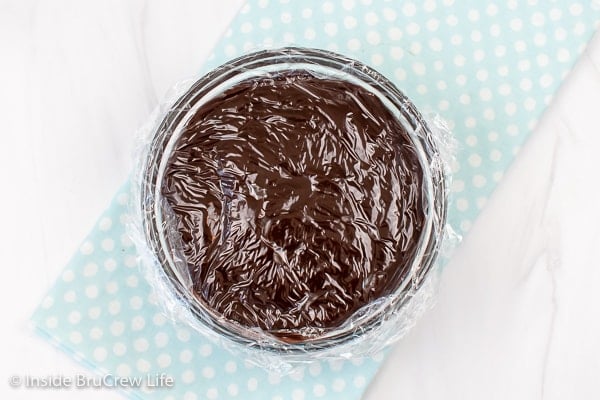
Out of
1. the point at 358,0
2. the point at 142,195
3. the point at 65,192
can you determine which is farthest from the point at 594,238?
the point at 65,192

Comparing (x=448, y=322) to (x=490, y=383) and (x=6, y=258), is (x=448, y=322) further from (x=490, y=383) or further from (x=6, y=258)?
(x=6, y=258)

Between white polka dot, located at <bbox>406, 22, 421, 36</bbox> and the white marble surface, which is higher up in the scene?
white polka dot, located at <bbox>406, 22, 421, 36</bbox>

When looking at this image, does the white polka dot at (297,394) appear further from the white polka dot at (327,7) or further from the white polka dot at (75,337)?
the white polka dot at (327,7)

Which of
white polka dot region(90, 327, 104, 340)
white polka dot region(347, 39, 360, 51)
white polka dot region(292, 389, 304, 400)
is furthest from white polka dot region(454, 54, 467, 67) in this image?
white polka dot region(90, 327, 104, 340)

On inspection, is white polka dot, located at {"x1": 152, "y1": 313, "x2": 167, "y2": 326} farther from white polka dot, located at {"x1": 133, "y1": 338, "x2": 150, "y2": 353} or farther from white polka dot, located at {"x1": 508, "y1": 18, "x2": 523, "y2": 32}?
white polka dot, located at {"x1": 508, "y1": 18, "x2": 523, "y2": 32}

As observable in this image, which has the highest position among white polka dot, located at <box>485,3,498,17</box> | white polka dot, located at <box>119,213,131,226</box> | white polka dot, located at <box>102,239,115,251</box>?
white polka dot, located at <box>485,3,498,17</box>

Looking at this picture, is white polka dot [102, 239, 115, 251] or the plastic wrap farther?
white polka dot [102, 239, 115, 251]

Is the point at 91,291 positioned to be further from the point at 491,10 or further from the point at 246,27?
the point at 491,10

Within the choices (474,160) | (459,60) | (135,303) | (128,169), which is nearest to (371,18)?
(459,60)
